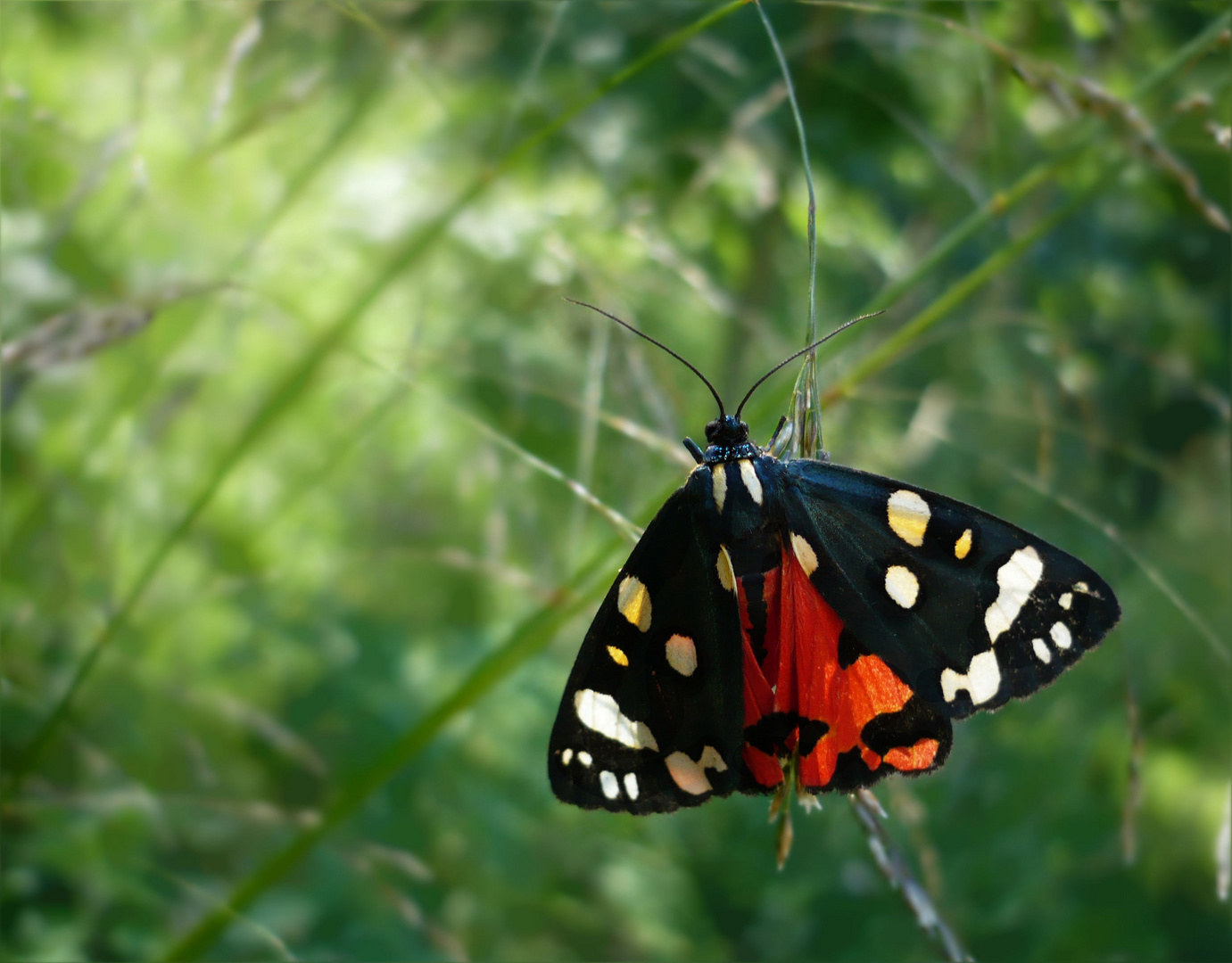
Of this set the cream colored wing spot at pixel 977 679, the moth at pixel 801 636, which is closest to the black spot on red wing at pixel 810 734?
the moth at pixel 801 636

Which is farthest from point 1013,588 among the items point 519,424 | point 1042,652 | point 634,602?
point 519,424

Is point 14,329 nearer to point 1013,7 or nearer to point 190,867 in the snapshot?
point 190,867

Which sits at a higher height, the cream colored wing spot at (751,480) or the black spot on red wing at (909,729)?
the cream colored wing spot at (751,480)

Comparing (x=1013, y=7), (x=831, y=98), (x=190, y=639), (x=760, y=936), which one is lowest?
(x=760, y=936)

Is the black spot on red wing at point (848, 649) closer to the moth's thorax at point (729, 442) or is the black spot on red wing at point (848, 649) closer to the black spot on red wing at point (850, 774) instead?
the black spot on red wing at point (850, 774)

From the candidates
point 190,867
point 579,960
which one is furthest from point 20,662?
point 579,960
